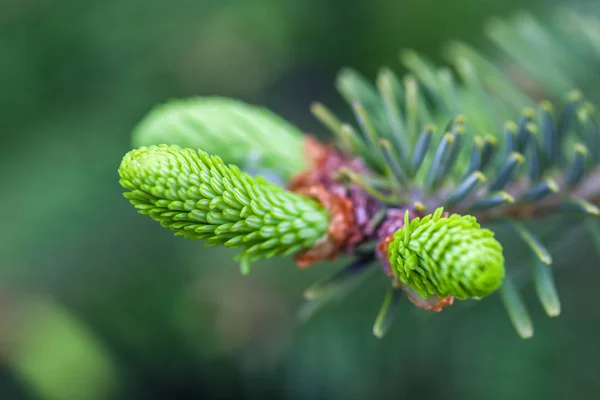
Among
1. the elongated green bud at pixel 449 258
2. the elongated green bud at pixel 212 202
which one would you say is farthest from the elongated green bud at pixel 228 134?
the elongated green bud at pixel 449 258

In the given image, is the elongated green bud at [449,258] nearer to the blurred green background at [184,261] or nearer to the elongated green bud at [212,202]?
the elongated green bud at [212,202]

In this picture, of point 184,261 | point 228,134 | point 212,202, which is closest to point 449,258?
point 212,202

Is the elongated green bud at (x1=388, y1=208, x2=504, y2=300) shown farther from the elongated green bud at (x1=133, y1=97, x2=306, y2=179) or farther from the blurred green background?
the blurred green background

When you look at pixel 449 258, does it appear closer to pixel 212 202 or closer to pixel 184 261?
pixel 212 202

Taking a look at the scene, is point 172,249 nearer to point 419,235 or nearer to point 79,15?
point 79,15

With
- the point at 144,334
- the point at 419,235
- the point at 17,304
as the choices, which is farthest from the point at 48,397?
the point at 419,235

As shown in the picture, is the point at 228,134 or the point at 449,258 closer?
the point at 449,258
